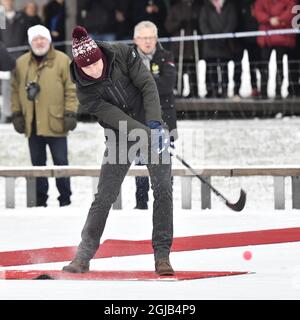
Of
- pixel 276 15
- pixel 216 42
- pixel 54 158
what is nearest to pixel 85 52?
pixel 54 158

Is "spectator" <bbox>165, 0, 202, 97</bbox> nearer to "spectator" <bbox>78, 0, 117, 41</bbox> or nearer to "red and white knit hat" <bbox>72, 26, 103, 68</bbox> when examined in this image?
"spectator" <bbox>78, 0, 117, 41</bbox>

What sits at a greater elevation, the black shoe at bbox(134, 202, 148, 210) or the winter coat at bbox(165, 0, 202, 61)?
the winter coat at bbox(165, 0, 202, 61)

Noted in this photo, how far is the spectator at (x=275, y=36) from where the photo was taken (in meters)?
15.3

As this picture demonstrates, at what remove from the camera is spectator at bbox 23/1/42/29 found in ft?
54.4

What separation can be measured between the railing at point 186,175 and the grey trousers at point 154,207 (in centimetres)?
274

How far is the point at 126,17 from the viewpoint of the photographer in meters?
17.1

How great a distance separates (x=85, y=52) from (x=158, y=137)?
667 mm

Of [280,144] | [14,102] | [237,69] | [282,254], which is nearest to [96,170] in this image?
[14,102]

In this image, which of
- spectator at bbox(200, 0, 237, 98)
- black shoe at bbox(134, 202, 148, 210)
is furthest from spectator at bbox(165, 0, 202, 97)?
black shoe at bbox(134, 202, 148, 210)

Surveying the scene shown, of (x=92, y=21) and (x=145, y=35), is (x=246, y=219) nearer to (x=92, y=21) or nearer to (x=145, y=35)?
(x=145, y=35)

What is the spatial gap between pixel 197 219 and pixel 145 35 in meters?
1.50

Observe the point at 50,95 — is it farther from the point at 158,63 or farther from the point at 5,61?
the point at 158,63

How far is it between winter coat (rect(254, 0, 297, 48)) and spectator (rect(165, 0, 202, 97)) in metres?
0.96
